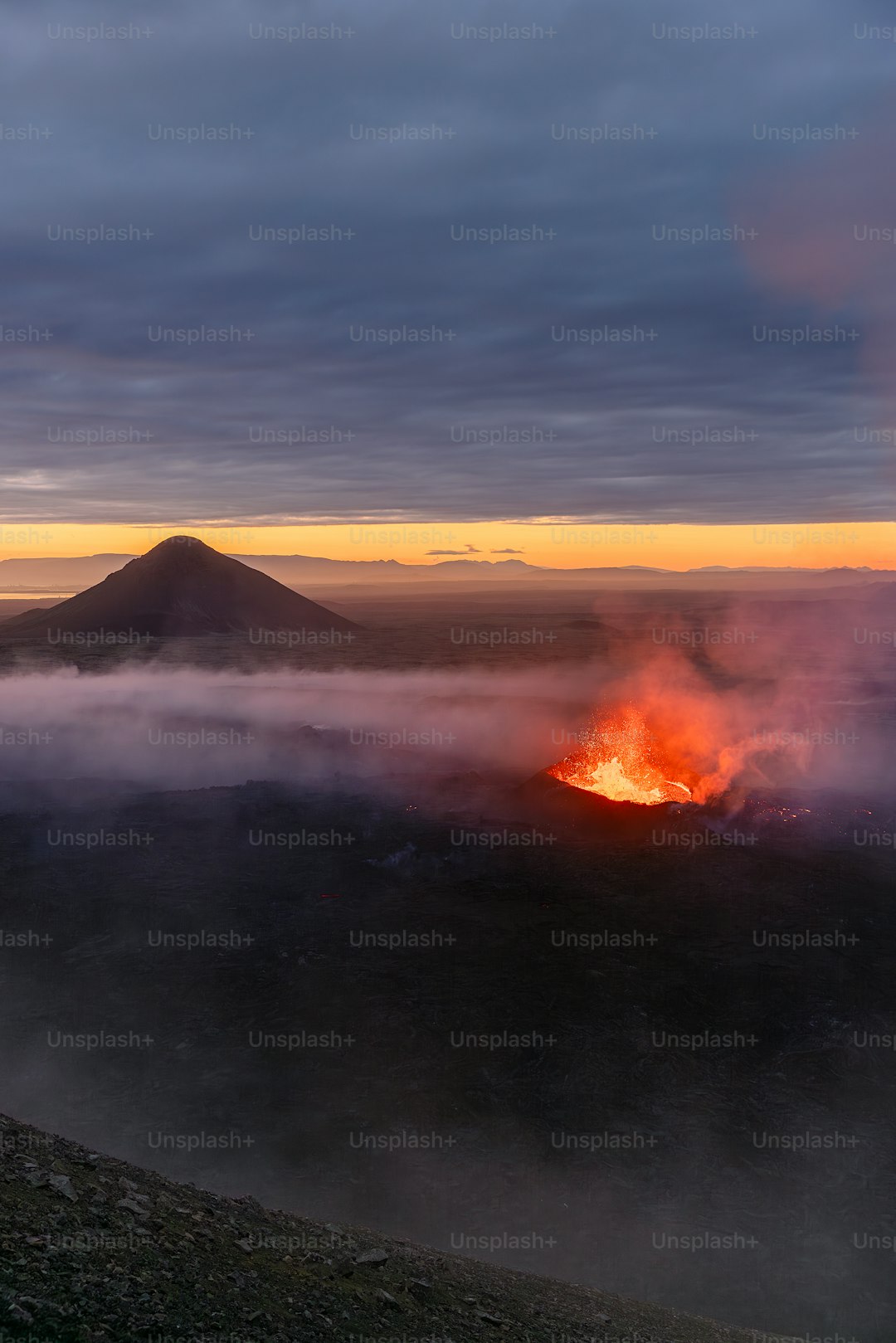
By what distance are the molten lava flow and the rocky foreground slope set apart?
33868mm

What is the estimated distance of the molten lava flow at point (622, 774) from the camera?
51.2 meters

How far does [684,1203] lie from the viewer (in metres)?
19.8

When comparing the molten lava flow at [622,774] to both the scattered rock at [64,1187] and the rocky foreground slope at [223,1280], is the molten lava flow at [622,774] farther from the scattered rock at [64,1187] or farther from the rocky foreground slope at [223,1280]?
the scattered rock at [64,1187]

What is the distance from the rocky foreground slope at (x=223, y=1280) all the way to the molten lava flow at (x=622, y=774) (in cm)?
3387

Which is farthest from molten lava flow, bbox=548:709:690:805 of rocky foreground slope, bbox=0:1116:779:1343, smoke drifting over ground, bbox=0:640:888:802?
rocky foreground slope, bbox=0:1116:779:1343

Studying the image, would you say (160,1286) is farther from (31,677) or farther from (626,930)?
(31,677)

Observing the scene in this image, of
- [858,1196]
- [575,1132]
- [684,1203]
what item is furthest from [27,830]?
[858,1196]

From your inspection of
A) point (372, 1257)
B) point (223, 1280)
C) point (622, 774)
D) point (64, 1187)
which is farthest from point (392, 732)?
point (223, 1280)

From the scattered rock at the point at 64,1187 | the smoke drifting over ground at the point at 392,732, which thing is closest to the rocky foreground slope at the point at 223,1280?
the scattered rock at the point at 64,1187

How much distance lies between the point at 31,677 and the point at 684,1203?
570ft

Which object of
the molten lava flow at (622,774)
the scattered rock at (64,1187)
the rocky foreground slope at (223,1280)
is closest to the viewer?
the rocky foreground slope at (223,1280)

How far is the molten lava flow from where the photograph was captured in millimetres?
51188

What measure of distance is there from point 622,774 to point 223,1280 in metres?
46.1

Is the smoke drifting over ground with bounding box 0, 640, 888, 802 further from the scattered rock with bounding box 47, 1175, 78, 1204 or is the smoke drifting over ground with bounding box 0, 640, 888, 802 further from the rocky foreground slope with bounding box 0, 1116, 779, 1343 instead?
the scattered rock with bounding box 47, 1175, 78, 1204
